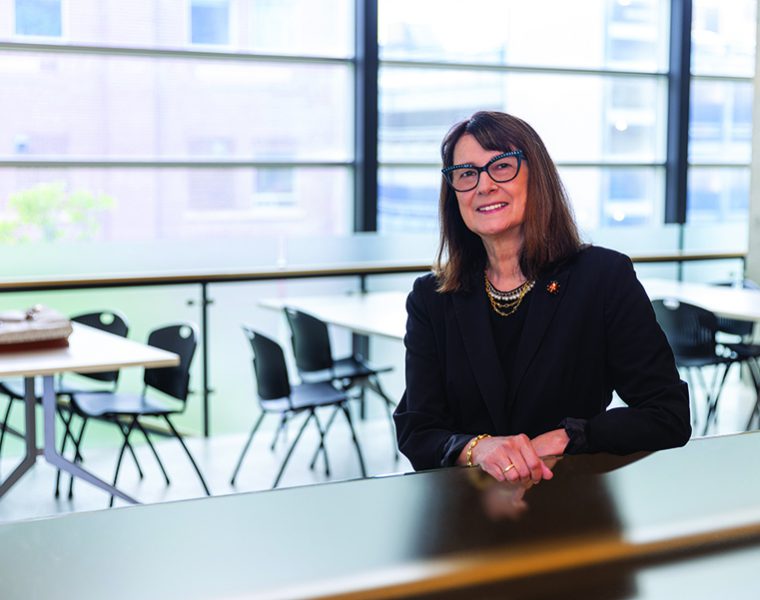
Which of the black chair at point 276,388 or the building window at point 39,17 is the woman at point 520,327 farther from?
the building window at point 39,17

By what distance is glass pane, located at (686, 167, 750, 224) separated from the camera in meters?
8.75

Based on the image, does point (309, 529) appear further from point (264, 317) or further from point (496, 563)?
point (264, 317)

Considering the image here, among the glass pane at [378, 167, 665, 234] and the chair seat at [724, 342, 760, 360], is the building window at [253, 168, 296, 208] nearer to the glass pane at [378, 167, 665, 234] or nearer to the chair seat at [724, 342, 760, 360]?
the glass pane at [378, 167, 665, 234]

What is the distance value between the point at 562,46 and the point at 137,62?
3.24 meters

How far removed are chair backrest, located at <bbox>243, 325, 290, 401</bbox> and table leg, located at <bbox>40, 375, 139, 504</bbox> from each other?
74cm

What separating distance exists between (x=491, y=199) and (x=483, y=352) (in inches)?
11.1

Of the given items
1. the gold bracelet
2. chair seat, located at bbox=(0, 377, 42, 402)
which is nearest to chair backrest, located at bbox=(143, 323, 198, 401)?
chair seat, located at bbox=(0, 377, 42, 402)

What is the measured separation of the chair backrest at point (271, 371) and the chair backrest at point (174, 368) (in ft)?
0.95

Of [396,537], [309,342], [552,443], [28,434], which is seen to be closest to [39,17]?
[309,342]

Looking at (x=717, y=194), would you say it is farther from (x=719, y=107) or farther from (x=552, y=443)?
(x=552, y=443)

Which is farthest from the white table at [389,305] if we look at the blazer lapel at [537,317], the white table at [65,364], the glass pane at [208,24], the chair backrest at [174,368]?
the blazer lapel at [537,317]

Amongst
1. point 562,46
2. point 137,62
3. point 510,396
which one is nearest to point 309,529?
point 510,396

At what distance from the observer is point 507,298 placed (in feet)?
6.61

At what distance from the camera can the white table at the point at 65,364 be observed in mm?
3789
